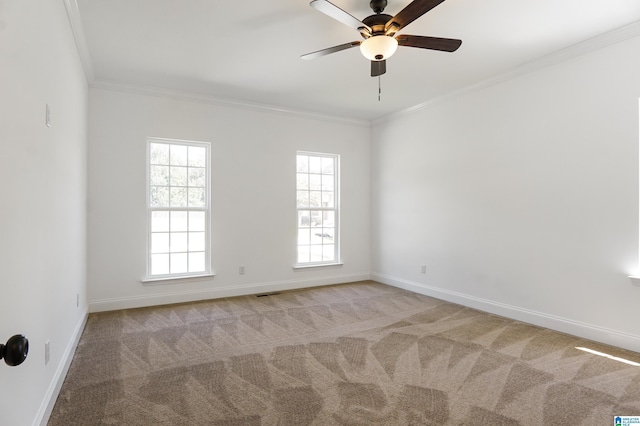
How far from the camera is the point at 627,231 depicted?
314 cm

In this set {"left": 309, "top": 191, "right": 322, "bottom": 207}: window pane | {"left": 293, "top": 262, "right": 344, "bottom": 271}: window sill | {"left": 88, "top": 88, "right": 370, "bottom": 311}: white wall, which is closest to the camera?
{"left": 88, "top": 88, "right": 370, "bottom": 311}: white wall

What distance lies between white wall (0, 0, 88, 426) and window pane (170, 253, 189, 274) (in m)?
1.63

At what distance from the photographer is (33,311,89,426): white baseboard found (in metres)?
2.00

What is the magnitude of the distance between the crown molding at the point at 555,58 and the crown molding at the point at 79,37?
4154mm

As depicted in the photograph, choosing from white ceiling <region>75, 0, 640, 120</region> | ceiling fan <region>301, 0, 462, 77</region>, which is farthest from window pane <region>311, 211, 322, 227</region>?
ceiling fan <region>301, 0, 462, 77</region>

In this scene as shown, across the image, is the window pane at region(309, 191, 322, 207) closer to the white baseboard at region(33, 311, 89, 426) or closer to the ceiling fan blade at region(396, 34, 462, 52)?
the ceiling fan blade at region(396, 34, 462, 52)

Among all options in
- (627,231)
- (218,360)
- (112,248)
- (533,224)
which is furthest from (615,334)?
(112,248)

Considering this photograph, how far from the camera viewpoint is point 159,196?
4.72m

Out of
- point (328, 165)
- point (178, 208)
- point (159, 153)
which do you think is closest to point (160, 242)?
point (178, 208)

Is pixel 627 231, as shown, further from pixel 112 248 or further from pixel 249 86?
pixel 112 248

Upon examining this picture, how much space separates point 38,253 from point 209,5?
2.13 meters

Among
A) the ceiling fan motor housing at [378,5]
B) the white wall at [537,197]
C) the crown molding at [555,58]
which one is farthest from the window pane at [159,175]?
the crown molding at [555,58]

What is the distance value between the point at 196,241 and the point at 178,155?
1.22 metres

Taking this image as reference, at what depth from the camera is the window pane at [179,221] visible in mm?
4797
